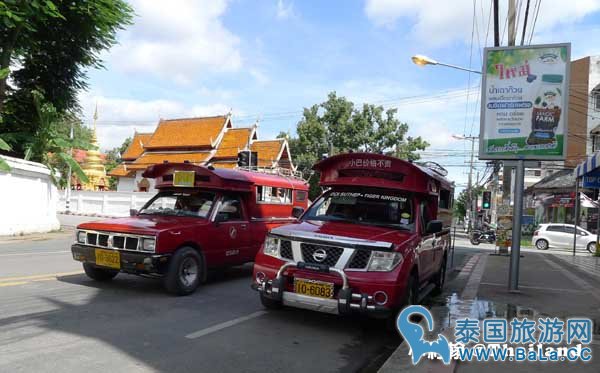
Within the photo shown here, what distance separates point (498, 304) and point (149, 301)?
5098 millimetres

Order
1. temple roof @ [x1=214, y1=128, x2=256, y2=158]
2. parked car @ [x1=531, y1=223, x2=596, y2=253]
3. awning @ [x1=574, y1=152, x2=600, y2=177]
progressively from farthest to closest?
temple roof @ [x1=214, y1=128, x2=256, y2=158]
parked car @ [x1=531, y1=223, x2=596, y2=253]
awning @ [x1=574, y1=152, x2=600, y2=177]

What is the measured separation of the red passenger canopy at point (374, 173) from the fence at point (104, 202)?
1023 inches

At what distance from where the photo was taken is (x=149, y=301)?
266 inches

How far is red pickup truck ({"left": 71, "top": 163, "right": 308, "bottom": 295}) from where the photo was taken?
6.87 m

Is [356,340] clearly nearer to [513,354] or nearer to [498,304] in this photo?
[513,354]

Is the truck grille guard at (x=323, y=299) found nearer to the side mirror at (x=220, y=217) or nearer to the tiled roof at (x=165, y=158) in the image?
the side mirror at (x=220, y=217)

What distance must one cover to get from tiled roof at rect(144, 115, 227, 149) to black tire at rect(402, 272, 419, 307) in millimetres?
36272

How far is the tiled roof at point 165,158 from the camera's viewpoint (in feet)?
135

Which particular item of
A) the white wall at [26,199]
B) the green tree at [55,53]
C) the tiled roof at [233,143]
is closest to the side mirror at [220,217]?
the white wall at [26,199]

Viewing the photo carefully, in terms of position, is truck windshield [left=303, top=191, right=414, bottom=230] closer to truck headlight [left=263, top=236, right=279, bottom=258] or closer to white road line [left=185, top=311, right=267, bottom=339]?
truck headlight [left=263, top=236, right=279, bottom=258]

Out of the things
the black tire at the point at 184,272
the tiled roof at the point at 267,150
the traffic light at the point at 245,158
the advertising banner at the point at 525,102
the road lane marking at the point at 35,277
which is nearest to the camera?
the black tire at the point at 184,272

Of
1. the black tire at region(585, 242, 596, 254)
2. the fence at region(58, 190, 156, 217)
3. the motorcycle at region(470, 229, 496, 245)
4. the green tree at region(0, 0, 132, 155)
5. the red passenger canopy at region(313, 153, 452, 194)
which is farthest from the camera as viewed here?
the fence at region(58, 190, 156, 217)

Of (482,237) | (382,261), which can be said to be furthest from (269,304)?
(482,237)

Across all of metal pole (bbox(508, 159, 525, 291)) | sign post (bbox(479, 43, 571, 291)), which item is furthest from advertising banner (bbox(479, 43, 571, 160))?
metal pole (bbox(508, 159, 525, 291))
